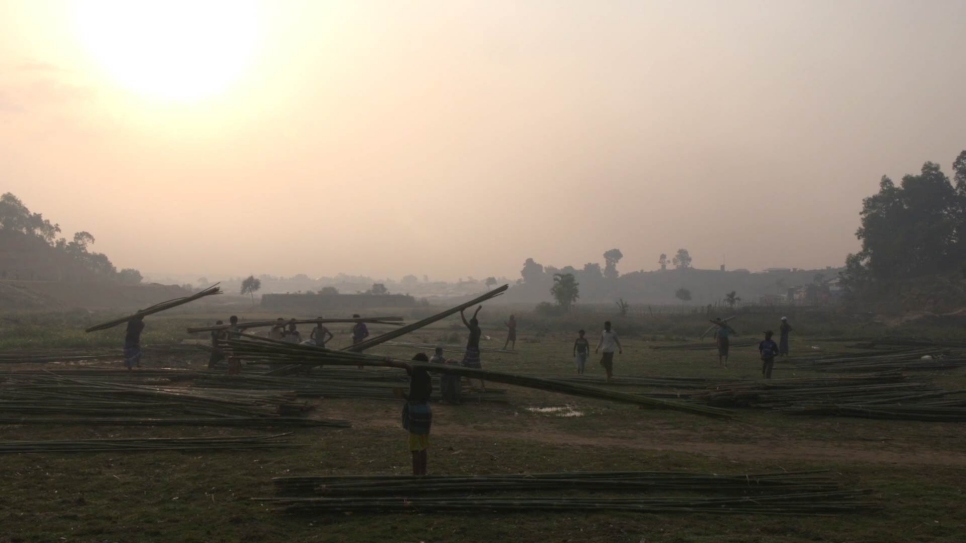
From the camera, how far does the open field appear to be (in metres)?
6.95

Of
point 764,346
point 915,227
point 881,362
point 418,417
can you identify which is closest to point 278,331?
point 418,417

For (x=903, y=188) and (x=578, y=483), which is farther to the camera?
(x=903, y=188)

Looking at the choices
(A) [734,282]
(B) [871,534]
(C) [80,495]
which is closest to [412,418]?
(C) [80,495]

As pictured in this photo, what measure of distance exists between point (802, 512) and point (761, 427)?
223 inches

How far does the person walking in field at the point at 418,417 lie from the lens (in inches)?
330

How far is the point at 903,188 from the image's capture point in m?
59.6

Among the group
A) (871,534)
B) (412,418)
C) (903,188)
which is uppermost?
(903,188)

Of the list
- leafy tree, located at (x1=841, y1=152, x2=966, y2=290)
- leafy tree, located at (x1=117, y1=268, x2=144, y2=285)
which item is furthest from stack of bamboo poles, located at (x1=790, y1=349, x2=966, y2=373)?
leafy tree, located at (x1=117, y1=268, x2=144, y2=285)

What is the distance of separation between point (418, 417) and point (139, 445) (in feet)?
15.1

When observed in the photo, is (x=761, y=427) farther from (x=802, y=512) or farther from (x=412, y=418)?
(x=412, y=418)

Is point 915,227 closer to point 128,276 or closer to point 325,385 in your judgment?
point 325,385

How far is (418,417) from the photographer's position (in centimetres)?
841

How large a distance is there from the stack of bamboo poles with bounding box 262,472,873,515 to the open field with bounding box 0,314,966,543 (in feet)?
0.49

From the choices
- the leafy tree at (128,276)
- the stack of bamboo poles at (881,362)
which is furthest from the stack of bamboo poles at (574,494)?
the leafy tree at (128,276)
